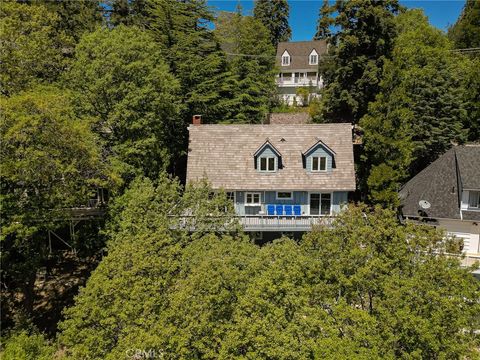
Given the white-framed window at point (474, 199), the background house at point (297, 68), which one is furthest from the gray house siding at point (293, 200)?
the background house at point (297, 68)

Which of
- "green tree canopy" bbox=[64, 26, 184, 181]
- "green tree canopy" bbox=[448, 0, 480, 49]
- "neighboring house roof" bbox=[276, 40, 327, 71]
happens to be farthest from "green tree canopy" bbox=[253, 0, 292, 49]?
"green tree canopy" bbox=[64, 26, 184, 181]

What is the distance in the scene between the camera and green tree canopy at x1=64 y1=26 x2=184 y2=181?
90.2 feet

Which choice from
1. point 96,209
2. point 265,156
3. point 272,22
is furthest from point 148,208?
point 272,22

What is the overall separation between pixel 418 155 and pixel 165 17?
28054mm

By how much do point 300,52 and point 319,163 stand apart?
42.4m

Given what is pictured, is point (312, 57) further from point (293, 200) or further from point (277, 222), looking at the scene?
point (277, 222)

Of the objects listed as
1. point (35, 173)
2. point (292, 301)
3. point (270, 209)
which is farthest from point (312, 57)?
point (292, 301)

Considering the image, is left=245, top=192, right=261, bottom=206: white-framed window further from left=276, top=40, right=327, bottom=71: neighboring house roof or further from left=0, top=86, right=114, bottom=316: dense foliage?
left=276, top=40, right=327, bottom=71: neighboring house roof

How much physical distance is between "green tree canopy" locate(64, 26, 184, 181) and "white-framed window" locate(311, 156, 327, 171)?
12.6m

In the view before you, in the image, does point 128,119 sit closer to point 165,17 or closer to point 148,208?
point 148,208

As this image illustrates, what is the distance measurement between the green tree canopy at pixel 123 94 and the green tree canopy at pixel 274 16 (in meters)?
55.1

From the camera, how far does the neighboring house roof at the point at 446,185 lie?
28.2m

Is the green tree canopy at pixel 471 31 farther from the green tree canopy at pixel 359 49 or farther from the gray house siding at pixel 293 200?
the gray house siding at pixel 293 200

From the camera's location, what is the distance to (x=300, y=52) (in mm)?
66438
